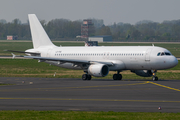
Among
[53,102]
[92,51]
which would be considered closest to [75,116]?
[53,102]

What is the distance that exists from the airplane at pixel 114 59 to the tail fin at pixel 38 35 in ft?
6.97

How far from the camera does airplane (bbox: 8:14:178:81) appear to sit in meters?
43.8

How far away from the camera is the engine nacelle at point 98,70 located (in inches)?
1743

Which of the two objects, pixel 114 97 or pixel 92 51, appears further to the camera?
pixel 92 51

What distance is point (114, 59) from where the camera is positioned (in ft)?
152

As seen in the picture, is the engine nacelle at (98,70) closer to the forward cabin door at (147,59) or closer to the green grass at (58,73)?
the forward cabin door at (147,59)

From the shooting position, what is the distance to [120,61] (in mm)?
45812

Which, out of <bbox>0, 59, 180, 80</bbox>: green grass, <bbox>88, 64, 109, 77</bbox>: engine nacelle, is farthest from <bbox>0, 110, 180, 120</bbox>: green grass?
<bbox>0, 59, 180, 80</bbox>: green grass

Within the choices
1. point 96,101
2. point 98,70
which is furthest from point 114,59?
point 96,101

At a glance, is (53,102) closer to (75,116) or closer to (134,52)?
(75,116)

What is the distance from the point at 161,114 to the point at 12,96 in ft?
42.1

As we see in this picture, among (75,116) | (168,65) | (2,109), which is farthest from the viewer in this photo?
(168,65)

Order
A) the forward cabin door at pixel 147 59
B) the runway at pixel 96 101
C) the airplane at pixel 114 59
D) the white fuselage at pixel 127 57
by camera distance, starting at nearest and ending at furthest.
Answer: the runway at pixel 96 101 → the white fuselage at pixel 127 57 → the airplane at pixel 114 59 → the forward cabin door at pixel 147 59

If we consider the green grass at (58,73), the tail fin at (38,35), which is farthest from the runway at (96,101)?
the tail fin at (38,35)
